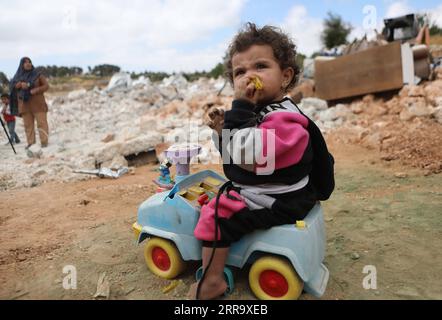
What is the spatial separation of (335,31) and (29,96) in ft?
66.5

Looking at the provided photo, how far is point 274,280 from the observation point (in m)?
1.98

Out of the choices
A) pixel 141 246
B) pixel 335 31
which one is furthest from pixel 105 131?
pixel 335 31

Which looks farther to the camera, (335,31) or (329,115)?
(335,31)

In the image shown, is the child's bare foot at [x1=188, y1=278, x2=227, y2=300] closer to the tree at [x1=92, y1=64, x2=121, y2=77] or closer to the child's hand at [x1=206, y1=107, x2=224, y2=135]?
the child's hand at [x1=206, y1=107, x2=224, y2=135]

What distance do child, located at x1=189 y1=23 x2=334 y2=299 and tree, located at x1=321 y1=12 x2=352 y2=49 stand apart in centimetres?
2317

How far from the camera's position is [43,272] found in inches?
95.9

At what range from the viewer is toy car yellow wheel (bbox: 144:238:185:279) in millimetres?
2236

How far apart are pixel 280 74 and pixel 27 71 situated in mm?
7057

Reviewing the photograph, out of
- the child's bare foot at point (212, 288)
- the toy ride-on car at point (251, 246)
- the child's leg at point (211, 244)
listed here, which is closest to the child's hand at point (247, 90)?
the child's leg at point (211, 244)

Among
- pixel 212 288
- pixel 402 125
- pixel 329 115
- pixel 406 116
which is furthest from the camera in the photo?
pixel 329 115

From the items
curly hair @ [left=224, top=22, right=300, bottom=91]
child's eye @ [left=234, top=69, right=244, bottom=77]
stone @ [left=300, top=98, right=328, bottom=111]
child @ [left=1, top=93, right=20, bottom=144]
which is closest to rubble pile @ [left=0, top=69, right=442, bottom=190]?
Result: stone @ [left=300, top=98, right=328, bottom=111]

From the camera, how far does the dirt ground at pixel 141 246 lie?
219 centimetres

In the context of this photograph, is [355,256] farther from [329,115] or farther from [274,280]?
[329,115]
